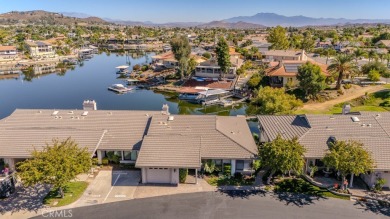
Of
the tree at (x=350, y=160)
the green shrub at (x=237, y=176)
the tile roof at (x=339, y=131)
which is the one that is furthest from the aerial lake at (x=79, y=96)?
the tree at (x=350, y=160)

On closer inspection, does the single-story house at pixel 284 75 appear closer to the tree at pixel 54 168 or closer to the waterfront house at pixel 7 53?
the tree at pixel 54 168

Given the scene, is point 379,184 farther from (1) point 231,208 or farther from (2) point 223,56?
(2) point 223,56

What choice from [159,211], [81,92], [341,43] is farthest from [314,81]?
[341,43]

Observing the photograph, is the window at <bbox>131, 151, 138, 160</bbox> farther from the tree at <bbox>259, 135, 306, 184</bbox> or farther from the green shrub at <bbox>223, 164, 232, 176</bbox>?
the tree at <bbox>259, 135, 306, 184</bbox>

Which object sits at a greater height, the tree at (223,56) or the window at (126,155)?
the tree at (223,56)

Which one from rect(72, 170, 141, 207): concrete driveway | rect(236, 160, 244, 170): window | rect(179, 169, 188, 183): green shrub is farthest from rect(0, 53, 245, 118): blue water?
rect(179, 169, 188, 183): green shrub

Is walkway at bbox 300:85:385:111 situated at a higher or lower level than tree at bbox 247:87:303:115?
lower

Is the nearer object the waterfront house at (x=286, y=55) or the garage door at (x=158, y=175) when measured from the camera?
the garage door at (x=158, y=175)
